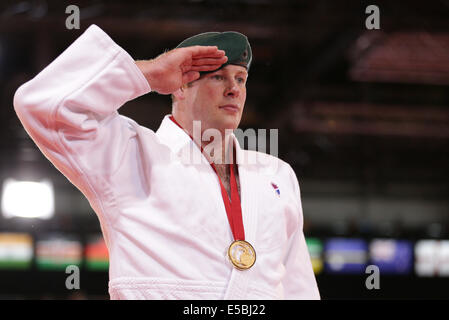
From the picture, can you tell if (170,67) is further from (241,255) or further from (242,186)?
(241,255)

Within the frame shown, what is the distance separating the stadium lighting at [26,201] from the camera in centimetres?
888

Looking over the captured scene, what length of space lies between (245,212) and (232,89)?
39 centimetres

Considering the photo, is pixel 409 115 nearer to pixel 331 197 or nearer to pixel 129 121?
pixel 331 197

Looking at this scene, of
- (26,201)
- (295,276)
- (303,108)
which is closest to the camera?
(295,276)

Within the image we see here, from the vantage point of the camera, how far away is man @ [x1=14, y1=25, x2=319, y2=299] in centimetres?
151

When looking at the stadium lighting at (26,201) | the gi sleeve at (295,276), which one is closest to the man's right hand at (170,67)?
the gi sleeve at (295,276)

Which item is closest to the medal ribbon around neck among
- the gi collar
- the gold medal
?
the gold medal

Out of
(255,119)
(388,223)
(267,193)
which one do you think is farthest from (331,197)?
(267,193)

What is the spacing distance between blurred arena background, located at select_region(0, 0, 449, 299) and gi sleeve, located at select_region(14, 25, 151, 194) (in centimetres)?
317

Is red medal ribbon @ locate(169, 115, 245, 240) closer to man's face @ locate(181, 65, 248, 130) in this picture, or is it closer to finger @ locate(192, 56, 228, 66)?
man's face @ locate(181, 65, 248, 130)

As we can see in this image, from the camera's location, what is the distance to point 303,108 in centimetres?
973

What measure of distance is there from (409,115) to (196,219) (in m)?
9.79

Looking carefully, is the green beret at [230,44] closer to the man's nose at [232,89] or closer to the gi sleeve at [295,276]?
the man's nose at [232,89]

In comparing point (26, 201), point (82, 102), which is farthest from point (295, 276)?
point (26, 201)
